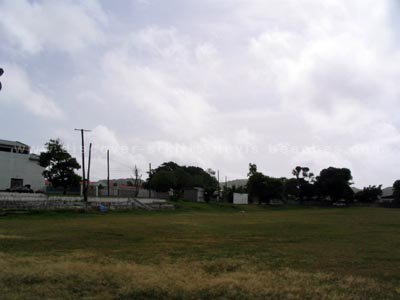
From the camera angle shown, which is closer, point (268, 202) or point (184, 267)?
point (184, 267)

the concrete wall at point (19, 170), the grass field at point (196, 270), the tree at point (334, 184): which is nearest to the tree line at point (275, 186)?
the tree at point (334, 184)

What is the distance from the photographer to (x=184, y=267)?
1016 centimetres

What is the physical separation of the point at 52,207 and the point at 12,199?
3.89 meters

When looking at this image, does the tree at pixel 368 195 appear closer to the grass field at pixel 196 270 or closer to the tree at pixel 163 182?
the tree at pixel 163 182

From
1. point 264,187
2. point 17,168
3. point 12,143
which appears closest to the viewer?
point 17,168

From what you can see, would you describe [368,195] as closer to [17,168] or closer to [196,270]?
[17,168]

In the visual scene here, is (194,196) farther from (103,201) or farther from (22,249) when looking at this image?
(22,249)

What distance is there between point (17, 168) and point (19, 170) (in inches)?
18.6

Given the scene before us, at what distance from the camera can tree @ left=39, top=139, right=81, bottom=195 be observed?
5303 centimetres

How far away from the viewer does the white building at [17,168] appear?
66.8 m

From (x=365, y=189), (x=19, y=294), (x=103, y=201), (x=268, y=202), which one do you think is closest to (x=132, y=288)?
(x=19, y=294)

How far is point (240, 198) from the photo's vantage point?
91.4m

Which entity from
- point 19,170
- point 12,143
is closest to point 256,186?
point 19,170

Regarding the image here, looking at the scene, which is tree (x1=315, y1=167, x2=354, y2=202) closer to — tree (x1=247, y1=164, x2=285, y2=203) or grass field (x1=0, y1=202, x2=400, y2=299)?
tree (x1=247, y1=164, x2=285, y2=203)
